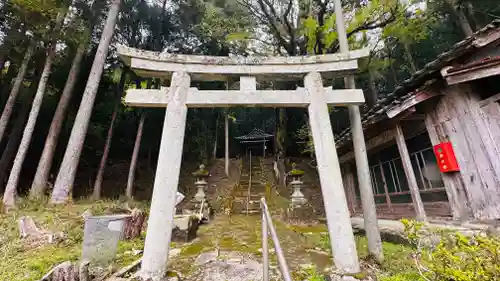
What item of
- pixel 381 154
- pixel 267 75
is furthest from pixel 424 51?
pixel 267 75

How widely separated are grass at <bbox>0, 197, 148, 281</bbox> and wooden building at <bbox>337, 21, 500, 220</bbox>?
642cm

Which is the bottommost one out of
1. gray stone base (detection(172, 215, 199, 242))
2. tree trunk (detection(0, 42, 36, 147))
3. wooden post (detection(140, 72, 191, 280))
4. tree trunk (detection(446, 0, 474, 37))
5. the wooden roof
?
gray stone base (detection(172, 215, 199, 242))

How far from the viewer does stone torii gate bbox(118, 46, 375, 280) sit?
11.2 feet

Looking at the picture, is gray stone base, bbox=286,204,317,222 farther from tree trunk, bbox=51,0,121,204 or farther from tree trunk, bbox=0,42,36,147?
tree trunk, bbox=0,42,36,147

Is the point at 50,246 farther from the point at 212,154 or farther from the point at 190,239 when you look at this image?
the point at 212,154

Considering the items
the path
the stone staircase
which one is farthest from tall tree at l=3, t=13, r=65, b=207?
the stone staircase

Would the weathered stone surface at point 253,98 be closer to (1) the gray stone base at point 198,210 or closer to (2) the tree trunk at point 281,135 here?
(1) the gray stone base at point 198,210

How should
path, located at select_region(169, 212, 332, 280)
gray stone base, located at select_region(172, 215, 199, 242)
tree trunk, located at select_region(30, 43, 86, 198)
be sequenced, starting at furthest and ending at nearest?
1. tree trunk, located at select_region(30, 43, 86, 198)
2. gray stone base, located at select_region(172, 215, 199, 242)
3. path, located at select_region(169, 212, 332, 280)

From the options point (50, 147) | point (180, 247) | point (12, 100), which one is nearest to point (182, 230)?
point (180, 247)

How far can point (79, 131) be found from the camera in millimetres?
8609

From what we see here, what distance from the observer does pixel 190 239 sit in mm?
6117

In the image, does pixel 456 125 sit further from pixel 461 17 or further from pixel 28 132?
pixel 461 17

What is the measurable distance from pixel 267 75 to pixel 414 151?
4570mm

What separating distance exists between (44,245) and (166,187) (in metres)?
3.73
